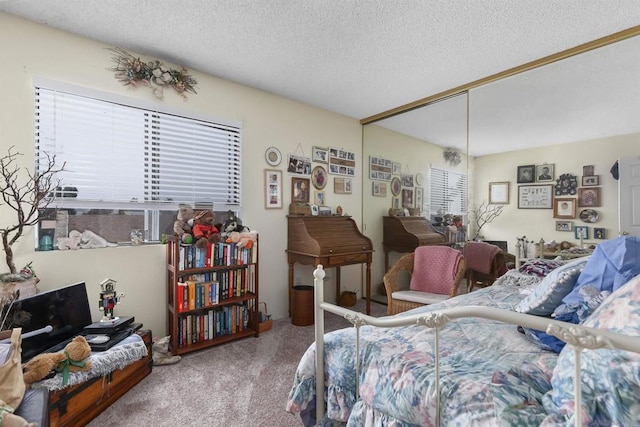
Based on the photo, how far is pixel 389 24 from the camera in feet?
6.93

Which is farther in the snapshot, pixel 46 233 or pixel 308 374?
pixel 46 233

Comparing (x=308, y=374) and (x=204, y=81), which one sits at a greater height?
(x=204, y=81)

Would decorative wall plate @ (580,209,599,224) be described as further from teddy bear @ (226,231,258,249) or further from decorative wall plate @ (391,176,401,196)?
teddy bear @ (226,231,258,249)

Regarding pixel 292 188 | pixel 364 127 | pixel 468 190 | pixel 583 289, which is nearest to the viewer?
pixel 583 289

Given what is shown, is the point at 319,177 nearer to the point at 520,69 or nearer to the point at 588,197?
the point at 520,69

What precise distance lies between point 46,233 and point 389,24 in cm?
287

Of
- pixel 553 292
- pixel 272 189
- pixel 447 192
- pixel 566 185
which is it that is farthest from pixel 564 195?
pixel 272 189

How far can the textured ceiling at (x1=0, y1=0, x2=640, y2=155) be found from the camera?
6.37 ft

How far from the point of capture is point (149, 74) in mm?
2574

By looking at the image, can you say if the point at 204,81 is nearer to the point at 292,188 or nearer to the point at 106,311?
the point at 292,188

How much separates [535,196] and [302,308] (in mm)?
2411

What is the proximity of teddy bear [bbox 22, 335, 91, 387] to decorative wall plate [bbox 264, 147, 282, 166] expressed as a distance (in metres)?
2.22

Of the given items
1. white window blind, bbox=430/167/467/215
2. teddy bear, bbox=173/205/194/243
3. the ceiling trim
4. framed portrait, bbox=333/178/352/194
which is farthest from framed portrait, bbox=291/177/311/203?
white window blind, bbox=430/167/467/215

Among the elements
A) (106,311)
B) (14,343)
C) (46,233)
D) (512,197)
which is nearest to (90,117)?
(46,233)
